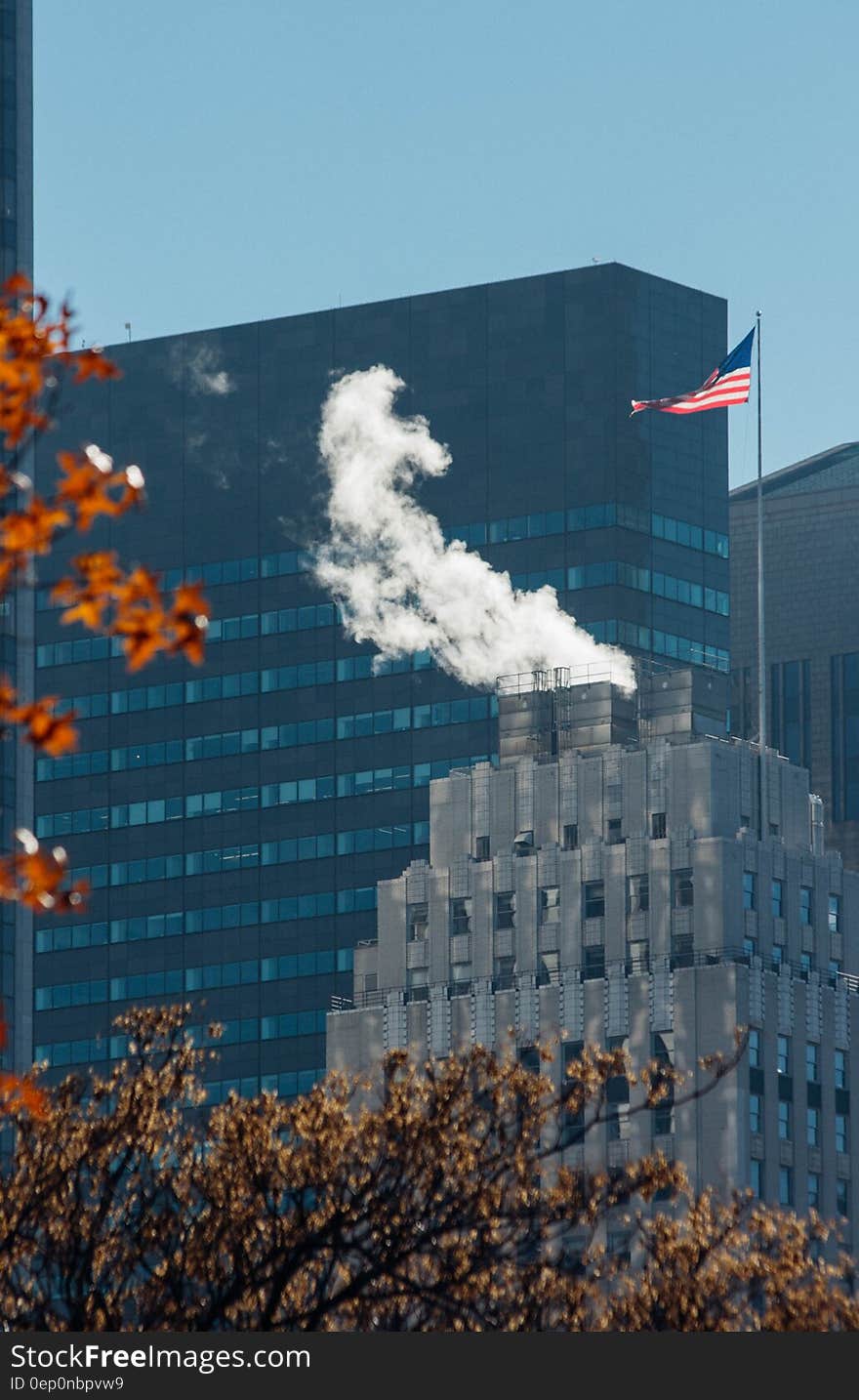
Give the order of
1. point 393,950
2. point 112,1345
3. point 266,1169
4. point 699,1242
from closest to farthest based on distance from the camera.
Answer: point 112,1345 → point 266,1169 → point 699,1242 → point 393,950

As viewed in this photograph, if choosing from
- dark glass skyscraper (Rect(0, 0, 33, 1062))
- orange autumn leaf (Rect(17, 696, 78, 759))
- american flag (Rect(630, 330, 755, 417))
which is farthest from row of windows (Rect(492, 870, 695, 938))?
orange autumn leaf (Rect(17, 696, 78, 759))

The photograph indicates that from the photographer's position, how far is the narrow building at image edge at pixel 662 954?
18150 centimetres

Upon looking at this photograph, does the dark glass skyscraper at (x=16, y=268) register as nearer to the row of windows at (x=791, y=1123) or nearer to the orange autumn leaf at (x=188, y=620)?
the row of windows at (x=791, y=1123)

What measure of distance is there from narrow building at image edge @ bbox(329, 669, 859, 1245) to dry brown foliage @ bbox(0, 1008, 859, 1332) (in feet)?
372

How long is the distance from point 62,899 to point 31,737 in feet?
5.01

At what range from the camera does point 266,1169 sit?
6078 centimetres

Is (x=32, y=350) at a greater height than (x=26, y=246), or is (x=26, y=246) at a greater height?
(x=26, y=246)

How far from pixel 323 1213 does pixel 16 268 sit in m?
115

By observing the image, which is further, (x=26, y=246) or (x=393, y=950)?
(x=393, y=950)

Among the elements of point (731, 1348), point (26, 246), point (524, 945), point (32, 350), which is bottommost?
point (731, 1348)

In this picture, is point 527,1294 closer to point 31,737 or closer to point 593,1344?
point 593,1344

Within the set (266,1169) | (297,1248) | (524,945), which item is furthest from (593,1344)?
(524,945)

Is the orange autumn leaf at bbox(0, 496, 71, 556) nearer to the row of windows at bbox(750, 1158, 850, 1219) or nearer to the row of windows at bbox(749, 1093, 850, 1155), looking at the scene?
the row of windows at bbox(750, 1158, 850, 1219)

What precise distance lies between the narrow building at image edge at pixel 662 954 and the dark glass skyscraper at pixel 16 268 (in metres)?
29.8
